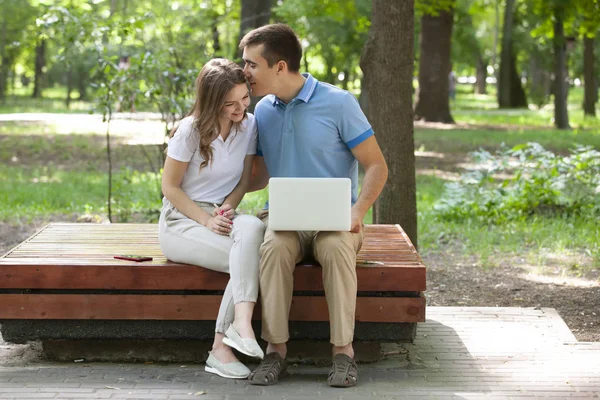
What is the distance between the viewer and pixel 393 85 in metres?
6.76

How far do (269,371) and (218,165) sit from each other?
Result: 3.63 feet

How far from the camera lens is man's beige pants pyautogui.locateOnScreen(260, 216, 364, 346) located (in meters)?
4.39

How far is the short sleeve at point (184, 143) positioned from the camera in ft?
15.6

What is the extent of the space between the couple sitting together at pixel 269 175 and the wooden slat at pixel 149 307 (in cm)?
18

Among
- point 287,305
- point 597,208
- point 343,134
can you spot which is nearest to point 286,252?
point 287,305

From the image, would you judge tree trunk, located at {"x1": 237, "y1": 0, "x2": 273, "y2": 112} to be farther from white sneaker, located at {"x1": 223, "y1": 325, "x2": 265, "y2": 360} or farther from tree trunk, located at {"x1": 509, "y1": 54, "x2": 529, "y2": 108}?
tree trunk, located at {"x1": 509, "y1": 54, "x2": 529, "y2": 108}

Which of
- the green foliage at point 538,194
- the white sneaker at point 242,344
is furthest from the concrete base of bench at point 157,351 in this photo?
the green foliage at point 538,194

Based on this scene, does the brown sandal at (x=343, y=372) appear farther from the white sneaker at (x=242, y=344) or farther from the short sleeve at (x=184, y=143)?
the short sleeve at (x=184, y=143)

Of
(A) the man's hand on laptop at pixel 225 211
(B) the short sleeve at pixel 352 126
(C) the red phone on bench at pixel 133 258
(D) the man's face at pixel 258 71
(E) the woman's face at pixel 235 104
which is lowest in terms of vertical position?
(C) the red phone on bench at pixel 133 258

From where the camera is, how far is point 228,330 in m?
4.38

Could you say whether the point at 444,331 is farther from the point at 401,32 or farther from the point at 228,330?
the point at 401,32

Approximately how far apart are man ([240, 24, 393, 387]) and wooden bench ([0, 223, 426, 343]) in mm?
177

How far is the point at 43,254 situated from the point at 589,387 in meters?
2.78

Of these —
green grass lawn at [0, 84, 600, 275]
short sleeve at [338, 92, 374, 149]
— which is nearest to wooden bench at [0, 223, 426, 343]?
short sleeve at [338, 92, 374, 149]
